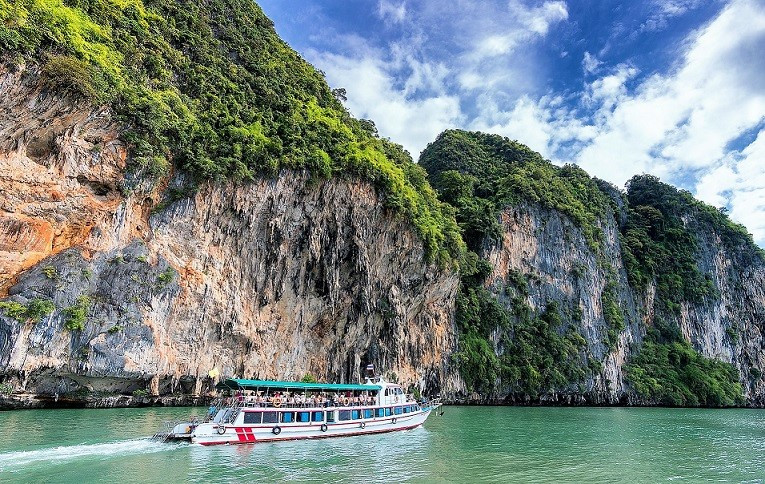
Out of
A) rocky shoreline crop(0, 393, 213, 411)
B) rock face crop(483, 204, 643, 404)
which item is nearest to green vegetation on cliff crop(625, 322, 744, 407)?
rock face crop(483, 204, 643, 404)

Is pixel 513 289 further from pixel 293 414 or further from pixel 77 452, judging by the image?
pixel 77 452

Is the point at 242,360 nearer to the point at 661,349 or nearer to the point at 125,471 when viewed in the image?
the point at 125,471

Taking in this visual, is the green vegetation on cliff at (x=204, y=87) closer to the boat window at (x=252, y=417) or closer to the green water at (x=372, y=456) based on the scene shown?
the green water at (x=372, y=456)

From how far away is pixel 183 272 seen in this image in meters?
31.1

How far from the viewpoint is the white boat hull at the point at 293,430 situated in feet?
63.9

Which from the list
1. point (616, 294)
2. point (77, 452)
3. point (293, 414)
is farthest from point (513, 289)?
point (77, 452)

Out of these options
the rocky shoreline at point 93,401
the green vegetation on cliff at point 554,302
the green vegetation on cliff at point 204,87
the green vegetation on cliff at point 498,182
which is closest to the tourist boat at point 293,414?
the rocky shoreline at point 93,401

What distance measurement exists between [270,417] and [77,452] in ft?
24.6

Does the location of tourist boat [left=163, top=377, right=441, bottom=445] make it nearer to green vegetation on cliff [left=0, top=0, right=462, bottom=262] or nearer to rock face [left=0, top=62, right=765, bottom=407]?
rock face [left=0, top=62, right=765, bottom=407]

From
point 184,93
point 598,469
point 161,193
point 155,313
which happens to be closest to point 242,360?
point 155,313

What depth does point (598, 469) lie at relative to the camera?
56.8 feet

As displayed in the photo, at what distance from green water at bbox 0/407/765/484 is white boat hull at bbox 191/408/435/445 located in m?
0.54

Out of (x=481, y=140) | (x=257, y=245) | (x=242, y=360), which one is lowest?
(x=242, y=360)

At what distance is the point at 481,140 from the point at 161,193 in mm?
59212
